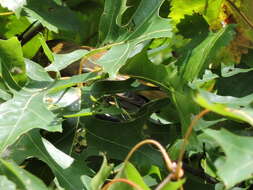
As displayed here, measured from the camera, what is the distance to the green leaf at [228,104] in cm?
80

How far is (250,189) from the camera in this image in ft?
4.04

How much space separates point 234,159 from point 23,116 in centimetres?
43

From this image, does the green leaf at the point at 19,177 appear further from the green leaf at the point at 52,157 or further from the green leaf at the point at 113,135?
the green leaf at the point at 113,135

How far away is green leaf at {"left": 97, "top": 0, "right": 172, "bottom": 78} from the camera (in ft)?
3.70

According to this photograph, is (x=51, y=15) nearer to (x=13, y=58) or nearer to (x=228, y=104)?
(x=13, y=58)

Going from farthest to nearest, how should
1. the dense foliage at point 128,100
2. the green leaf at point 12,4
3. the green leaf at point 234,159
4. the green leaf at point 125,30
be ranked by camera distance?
the green leaf at point 12,4 → the green leaf at point 125,30 → the dense foliage at point 128,100 → the green leaf at point 234,159

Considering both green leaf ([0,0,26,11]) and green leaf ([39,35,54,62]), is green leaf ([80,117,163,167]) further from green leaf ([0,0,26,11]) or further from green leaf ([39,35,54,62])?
green leaf ([0,0,26,11])

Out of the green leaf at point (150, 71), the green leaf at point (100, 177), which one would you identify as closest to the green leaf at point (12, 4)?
the green leaf at point (150, 71)

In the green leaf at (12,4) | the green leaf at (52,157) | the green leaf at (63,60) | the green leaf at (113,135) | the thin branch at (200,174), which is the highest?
the green leaf at (12,4)

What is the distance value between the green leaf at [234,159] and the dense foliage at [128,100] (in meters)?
0.04

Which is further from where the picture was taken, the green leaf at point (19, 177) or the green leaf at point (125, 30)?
the green leaf at point (125, 30)

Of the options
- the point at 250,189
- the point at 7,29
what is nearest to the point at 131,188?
the point at 250,189

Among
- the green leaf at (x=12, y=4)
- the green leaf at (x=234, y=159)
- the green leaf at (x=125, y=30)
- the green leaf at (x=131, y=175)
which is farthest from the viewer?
the green leaf at (x=12, y=4)

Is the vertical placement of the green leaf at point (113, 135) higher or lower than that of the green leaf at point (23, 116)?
lower
